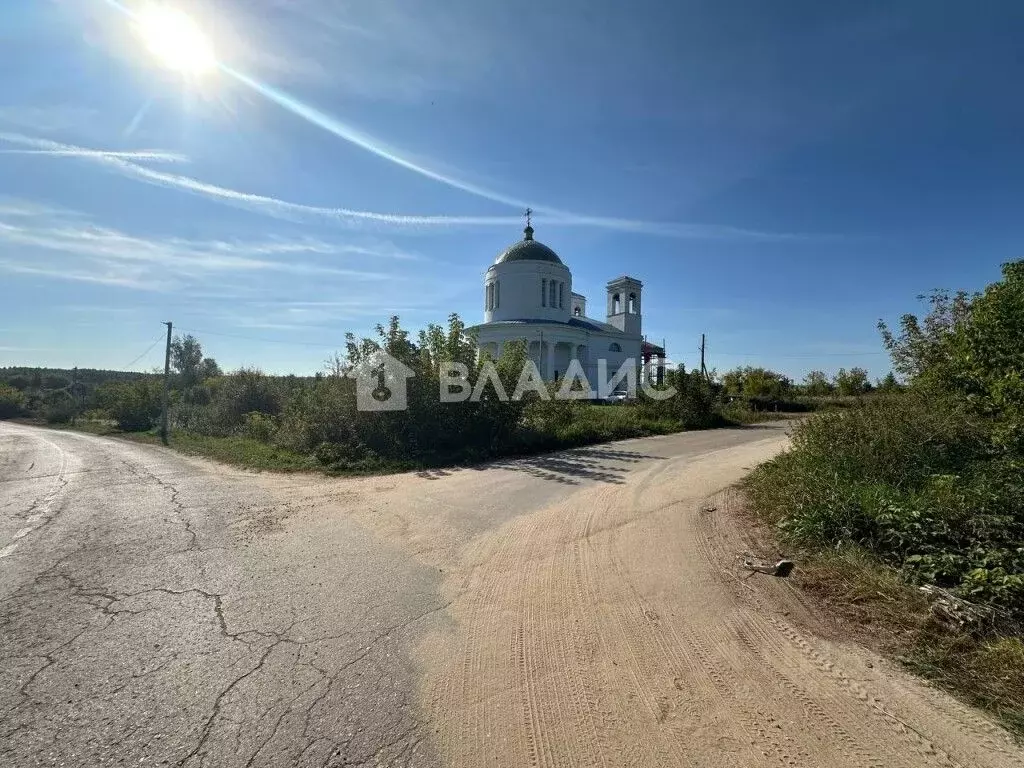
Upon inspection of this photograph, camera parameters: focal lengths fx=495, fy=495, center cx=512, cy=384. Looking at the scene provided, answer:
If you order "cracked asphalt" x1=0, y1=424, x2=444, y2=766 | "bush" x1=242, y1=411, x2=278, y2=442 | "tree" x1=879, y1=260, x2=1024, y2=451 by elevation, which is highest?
"tree" x1=879, y1=260, x2=1024, y2=451

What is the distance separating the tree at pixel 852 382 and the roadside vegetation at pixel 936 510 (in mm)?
24517

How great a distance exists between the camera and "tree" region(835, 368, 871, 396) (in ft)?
104

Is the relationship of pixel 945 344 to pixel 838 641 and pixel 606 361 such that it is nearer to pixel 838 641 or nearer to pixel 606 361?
pixel 838 641

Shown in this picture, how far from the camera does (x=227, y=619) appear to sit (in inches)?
145

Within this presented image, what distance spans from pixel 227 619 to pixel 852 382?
37618 mm

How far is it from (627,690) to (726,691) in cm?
56

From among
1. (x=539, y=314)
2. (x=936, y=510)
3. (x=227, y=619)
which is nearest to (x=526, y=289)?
(x=539, y=314)

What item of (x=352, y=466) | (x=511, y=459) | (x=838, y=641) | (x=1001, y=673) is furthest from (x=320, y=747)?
(x=511, y=459)

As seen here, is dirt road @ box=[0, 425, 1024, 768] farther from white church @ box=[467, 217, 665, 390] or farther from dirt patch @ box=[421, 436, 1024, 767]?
white church @ box=[467, 217, 665, 390]

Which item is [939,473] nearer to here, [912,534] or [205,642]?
[912,534]

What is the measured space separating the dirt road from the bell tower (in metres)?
35.9

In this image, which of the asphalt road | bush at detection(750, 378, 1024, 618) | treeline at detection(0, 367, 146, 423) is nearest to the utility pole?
treeline at detection(0, 367, 146, 423)

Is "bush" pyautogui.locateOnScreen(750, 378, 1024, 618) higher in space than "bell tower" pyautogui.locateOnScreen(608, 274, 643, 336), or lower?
lower

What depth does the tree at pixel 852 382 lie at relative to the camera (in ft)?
104
